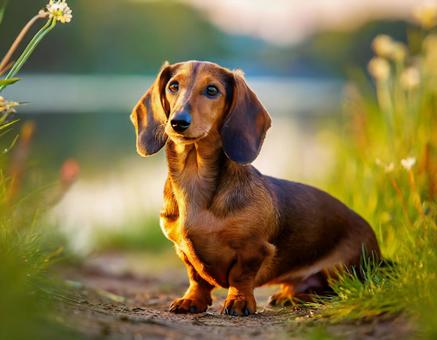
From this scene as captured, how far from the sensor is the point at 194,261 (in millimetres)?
3797

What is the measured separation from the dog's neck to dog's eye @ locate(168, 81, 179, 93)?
0.89 ft

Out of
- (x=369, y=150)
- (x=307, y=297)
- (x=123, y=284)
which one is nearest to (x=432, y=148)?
(x=369, y=150)

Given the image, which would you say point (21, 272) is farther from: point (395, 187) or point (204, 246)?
point (395, 187)

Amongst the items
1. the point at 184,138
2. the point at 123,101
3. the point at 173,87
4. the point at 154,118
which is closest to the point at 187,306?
the point at 184,138

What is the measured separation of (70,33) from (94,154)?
99.1ft

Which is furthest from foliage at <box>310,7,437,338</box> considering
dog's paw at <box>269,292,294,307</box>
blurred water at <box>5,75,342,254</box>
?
blurred water at <box>5,75,342,254</box>

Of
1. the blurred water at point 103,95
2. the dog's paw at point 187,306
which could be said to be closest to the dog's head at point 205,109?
the dog's paw at point 187,306

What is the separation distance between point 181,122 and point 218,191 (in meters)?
0.45

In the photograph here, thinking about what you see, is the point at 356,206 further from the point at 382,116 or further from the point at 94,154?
the point at 94,154

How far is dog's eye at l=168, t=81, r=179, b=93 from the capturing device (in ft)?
12.5

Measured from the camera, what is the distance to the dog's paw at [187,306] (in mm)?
3785

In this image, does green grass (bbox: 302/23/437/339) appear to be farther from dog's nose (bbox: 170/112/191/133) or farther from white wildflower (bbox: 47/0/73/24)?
white wildflower (bbox: 47/0/73/24)

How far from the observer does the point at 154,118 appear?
3.97m

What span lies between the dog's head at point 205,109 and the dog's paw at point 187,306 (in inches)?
28.9
